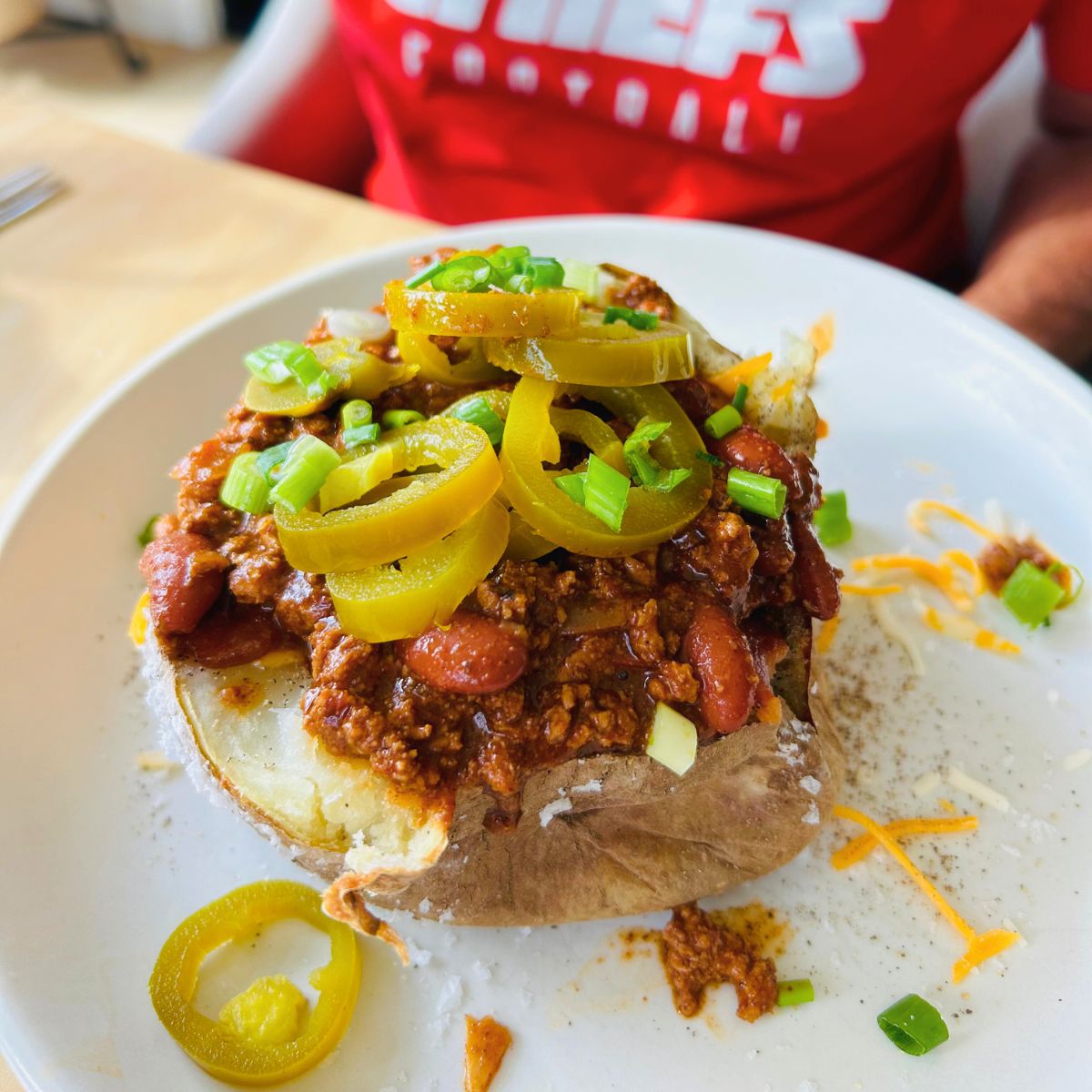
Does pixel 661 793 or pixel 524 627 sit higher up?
pixel 524 627

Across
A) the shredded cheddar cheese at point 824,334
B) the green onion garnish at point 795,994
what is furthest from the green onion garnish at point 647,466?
the shredded cheddar cheese at point 824,334

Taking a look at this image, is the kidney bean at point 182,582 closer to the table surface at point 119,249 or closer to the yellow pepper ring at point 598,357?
the yellow pepper ring at point 598,357

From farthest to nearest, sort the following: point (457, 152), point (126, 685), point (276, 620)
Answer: point (457, 152) < point (126, 685) < point (276, 620)

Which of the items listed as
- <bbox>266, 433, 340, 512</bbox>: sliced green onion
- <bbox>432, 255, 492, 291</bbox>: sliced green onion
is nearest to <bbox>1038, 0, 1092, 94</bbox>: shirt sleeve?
Answer: <bbox>432, 255, 492, 291</bbox>: sliced green onion

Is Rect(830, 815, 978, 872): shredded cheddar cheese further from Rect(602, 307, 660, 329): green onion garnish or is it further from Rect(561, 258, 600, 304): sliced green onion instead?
Rect(561, 258, 600, 304): sliced green onion

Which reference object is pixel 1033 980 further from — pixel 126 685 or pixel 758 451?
pixel 126 685

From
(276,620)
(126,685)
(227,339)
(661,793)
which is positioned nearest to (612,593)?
(661,793)
